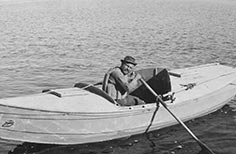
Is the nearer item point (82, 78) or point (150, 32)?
point (82, 78)

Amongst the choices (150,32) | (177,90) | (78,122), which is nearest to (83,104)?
(78,122)

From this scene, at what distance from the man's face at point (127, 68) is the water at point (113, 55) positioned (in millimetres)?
1891

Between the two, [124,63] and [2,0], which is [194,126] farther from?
[2,0]

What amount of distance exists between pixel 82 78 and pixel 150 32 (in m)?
15.3

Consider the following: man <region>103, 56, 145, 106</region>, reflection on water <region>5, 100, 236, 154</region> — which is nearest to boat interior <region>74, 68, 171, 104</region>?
man <region>103, 56, 145, 106</region>

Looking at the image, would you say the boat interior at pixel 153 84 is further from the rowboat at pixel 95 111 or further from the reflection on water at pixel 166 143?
the reflection on water at pixel 166 143

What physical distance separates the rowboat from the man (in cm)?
51

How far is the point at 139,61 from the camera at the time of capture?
20.2 metres

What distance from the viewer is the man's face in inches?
402

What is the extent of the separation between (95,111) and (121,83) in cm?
155

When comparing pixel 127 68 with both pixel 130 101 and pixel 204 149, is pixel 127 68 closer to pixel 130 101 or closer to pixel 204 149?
pixel 130 101

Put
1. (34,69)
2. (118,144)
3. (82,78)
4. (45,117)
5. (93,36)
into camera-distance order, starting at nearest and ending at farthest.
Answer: (45,117), (118,144), (82,78), (34,69), (93,36)

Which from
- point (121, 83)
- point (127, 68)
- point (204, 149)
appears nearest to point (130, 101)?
point (121, 83)

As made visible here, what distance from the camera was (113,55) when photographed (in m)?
21.9
